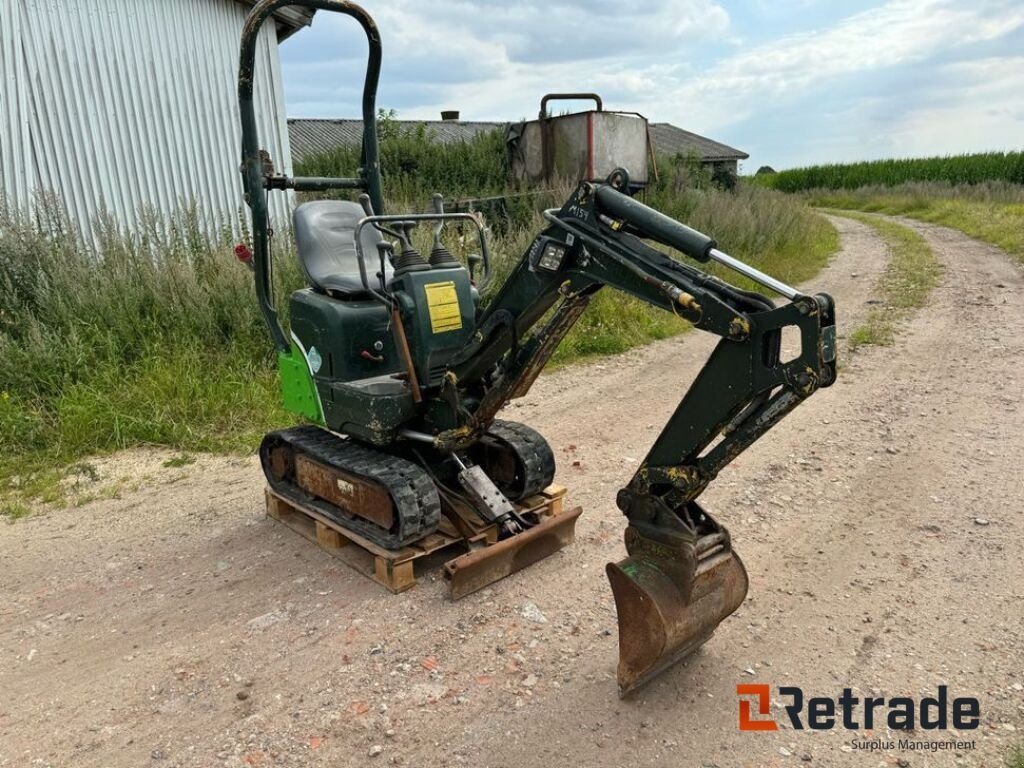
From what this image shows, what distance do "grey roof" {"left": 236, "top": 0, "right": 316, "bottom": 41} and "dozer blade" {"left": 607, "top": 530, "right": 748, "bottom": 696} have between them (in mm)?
10211

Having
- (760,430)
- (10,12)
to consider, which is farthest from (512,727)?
(10,12)

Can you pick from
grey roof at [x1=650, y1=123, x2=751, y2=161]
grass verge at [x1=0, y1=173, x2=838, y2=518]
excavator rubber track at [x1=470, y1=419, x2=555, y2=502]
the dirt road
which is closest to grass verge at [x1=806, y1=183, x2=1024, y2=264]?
grey roof at [x1=650, y1=123, x2=751, y2=161]

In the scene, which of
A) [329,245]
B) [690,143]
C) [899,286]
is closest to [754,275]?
[329,245]

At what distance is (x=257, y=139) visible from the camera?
443 cm

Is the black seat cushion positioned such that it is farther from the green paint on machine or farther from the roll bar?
the green paint on machine

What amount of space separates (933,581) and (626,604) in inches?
72.9

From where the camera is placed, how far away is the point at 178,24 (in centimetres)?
960

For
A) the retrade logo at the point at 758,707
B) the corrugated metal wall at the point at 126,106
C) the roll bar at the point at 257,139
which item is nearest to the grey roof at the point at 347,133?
the corrugated metal wall at the point at 126,106

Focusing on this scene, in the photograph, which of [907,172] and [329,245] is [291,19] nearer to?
[329,245]

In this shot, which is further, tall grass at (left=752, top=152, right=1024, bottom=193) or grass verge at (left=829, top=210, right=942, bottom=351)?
tall grass at (left=752, top=152, right=1024, bottom=193)

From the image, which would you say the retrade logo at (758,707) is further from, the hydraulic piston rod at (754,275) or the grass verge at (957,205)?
the grass verge at (957,205)

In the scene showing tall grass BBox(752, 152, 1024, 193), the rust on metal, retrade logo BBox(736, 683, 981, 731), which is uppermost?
tall grass BBox(752, 152, 1024, 193)

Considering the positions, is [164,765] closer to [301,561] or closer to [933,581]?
[301,561]

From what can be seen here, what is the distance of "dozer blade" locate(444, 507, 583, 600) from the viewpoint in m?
3.77
